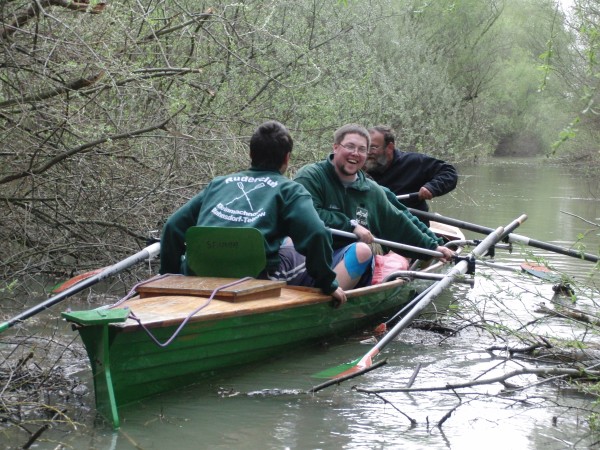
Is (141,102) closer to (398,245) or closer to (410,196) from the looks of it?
(410,196)

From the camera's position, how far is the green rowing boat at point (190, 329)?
15.0ft

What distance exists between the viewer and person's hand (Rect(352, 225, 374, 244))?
693cm

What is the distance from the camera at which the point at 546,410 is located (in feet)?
17.6


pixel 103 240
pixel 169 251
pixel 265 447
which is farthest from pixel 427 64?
pixel 265 447

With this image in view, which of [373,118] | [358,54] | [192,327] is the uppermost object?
[358,54]

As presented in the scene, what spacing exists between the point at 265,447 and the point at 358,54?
9583 mm

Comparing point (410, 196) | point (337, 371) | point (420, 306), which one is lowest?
point (337, 371)

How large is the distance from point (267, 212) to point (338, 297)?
2.91 feet

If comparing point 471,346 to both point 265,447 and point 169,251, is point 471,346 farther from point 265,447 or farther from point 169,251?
point 265,447

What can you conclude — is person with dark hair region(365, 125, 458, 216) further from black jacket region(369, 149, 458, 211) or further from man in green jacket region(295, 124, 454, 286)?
man in green jacket region(295, 124, 454, 286)

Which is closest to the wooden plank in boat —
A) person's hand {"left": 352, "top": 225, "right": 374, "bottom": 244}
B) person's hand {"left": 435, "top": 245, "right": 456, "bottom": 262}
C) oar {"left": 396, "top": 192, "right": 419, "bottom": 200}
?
person's hand {"left": 352, "top": 225, "right": 374, "bottom": 244}

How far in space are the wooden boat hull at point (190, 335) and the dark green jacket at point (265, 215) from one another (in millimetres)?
306

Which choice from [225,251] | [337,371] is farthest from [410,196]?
[337,371]

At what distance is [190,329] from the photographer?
511 centimetres
